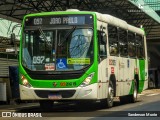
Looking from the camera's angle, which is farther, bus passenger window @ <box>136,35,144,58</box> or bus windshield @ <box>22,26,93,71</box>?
bus passenger window @ <box>136,35,144,58</box>

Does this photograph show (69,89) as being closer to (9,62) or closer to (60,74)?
(60,74)

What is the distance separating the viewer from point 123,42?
64.3 feet

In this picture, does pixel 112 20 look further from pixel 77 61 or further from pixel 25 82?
pixel 25 82

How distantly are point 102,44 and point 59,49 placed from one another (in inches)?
65.3

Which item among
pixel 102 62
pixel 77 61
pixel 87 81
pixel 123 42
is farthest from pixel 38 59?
pixel 123 42

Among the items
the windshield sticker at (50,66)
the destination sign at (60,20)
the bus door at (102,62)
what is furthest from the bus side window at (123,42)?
the windshield sticker at (50,66)

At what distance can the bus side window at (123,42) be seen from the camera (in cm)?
1925

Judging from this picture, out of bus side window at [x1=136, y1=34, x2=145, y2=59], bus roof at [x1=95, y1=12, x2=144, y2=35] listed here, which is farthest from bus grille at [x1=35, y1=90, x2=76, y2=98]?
bus side window at [x1=136, y1=34, x2=145, y2=59]

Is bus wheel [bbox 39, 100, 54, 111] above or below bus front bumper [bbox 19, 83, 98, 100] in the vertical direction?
below

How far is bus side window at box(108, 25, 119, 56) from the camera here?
703 inches

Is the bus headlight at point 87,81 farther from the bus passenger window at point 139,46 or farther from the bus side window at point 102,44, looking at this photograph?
the bus passenger window at point 139,46

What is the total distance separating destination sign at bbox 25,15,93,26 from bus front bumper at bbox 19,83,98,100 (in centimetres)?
220

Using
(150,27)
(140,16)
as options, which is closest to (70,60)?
(140,16)

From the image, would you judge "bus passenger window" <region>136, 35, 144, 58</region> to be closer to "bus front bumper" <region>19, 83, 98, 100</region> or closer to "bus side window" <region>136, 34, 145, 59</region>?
"bus side window" <region>136, 34, 145, 59</region>
